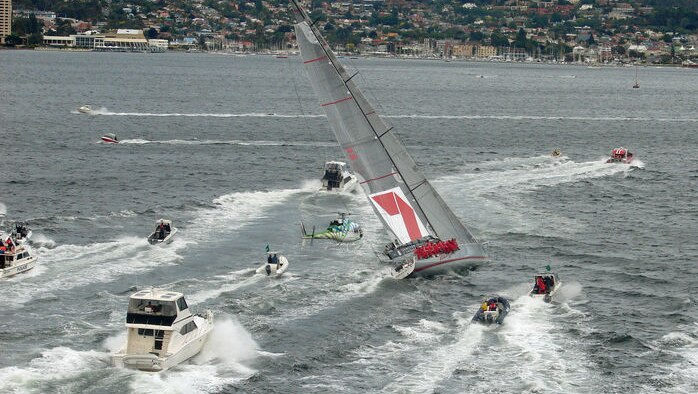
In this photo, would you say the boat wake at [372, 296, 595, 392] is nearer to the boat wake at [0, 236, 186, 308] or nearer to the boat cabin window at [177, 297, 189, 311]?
the boat cabin window at [177, 297, 189, 311]

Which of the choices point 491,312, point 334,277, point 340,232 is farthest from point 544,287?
point 340,232

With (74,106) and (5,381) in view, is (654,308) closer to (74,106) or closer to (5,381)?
(5,381)

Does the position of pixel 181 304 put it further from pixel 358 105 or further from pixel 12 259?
pixel 358 105

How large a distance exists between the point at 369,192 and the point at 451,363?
2180 centimetres

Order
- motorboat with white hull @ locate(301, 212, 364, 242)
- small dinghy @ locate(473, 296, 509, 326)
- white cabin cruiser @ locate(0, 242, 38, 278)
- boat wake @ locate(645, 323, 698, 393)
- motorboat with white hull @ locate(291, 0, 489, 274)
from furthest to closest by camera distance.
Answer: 1. motorboat with white hull @ locate(301, 212, 364, 242)
2. motorboat with white hull @ locate(291, 0, 489, 274)
3. white cabin cruiser @ locate(0, 242, 38, 278)
4. small dinghy @ locate(473, 296, 509, 326)
5. boat wake @ locate(645, 323, 698, 393)

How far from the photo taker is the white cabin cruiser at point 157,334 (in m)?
46.7

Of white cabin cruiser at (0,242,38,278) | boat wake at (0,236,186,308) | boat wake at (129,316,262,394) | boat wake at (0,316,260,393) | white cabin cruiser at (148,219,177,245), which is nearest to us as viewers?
boat wake at (0,316,260,393)

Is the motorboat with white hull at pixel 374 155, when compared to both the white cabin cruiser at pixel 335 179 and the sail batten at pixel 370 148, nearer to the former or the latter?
the sail batten at pixel 370 148

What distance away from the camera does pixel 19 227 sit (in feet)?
229

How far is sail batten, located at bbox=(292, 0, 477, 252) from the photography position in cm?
6944

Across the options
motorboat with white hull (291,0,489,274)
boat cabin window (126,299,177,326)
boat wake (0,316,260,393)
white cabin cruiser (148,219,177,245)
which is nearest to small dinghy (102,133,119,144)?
white cabin cruiser (148,219,177,245)

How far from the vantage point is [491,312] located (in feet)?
180

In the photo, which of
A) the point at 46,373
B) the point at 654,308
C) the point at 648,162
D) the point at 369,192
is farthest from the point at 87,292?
the point at 648,162

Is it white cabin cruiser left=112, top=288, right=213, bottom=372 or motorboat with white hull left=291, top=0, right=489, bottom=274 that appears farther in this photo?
motorboat with white hull left=291, top=0, right=489, bottom=274
